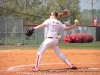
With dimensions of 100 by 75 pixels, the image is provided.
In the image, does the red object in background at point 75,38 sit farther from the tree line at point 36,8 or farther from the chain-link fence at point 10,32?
the tree line at point 36,8

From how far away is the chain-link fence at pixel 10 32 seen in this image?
3034 cm

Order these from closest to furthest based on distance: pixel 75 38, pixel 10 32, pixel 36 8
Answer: pixel 10 32 < pixel 75 38 < pixel 36 8

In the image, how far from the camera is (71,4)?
6688 cm

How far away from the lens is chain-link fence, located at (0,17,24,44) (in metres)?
30.3

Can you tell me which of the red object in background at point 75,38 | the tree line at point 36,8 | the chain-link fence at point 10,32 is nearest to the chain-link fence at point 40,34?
the red object in background at point 75,38

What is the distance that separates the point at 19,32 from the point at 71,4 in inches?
1491

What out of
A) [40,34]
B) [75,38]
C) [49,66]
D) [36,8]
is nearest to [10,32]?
[40,34]

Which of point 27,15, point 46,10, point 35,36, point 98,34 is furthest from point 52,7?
point 35,36

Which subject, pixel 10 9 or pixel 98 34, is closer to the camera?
pixel 98 34

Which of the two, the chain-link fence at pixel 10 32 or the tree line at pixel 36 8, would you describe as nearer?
the chain-link fence at pixel 10 32

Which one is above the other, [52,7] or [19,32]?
[52,7]

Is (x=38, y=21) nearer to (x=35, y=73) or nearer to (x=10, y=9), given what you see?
(x=10, y=9)

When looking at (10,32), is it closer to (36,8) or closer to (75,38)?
(75,38)

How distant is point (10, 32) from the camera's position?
100 feet
